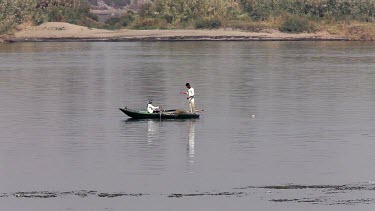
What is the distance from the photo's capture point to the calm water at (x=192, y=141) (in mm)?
40156

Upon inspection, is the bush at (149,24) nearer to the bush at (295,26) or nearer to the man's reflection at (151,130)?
the bush at (295,26)

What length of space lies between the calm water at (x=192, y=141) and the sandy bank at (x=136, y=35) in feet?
220

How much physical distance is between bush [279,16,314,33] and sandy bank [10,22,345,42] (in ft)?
2.69

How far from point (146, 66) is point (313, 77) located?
20.0 meters

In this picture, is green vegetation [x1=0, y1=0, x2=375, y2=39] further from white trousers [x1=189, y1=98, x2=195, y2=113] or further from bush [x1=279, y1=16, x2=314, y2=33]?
white trousers [x1=189, y1=98, x2=195, y2=113]

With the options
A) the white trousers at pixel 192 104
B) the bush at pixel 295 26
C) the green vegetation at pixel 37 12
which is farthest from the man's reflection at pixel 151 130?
the bush at pixel 295 26

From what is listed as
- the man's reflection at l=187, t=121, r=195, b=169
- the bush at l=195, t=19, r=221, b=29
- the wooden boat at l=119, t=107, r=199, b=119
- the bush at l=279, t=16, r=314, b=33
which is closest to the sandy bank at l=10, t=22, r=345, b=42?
the bush at l=279, t=16, r=314, b=33

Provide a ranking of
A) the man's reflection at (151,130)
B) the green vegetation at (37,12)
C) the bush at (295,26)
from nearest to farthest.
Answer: the man's reflection at (151,130) < the green vegetation at (37,12) < the bush at (295,26)

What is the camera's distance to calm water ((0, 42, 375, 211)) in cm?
4016

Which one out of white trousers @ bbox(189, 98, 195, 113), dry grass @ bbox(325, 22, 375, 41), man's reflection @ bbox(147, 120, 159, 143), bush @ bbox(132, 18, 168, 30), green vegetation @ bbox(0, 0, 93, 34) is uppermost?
white trousers @ bbox(189, 98, 195, 113)

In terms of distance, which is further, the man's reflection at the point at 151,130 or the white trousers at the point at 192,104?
the white trousers at the point at 192,104

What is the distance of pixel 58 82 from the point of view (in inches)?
3462

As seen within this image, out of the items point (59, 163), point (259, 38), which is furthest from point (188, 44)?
point (59, 163)

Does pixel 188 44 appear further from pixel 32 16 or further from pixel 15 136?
pixel 15 136
